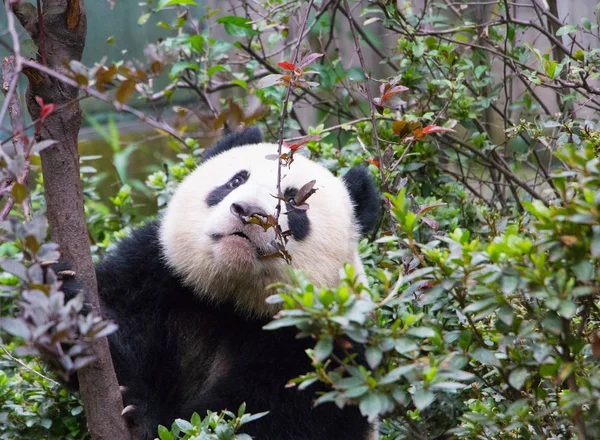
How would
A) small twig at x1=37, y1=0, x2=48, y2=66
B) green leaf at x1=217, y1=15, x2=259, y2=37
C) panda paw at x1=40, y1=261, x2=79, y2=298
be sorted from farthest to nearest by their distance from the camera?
green leaf at x1=217, y1=15, x2=259, y2=37, panda paw at x1=40, y1=261, x2=79, y2=298, small twig at x1=37, y1=0, x2=48, y2=66

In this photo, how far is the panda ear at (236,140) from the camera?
369 cm

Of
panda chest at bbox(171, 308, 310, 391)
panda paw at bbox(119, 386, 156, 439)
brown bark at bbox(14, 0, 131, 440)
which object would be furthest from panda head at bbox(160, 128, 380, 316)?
brown bark at bbox(14, 0, 131, 440)

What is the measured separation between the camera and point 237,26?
4.39m

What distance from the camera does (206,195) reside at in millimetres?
3369

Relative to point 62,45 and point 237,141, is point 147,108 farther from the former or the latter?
point 62,45

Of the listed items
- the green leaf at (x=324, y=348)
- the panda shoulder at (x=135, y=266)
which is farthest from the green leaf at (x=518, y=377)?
the panda shoulder at (x=135, y=266)

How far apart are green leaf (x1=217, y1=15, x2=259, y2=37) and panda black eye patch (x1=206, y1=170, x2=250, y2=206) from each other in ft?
4.17

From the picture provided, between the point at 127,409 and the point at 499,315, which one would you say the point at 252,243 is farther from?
the point at 499,315

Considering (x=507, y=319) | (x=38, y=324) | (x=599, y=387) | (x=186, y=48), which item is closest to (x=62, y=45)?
(x=38, y=324)

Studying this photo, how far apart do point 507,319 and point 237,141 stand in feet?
7.19

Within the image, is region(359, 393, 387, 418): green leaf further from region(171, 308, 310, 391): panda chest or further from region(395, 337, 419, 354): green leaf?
region(171, 308, 310, 391): panda chest

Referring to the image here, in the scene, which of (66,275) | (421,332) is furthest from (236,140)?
(421,332)

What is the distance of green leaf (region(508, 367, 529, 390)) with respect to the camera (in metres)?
1.84

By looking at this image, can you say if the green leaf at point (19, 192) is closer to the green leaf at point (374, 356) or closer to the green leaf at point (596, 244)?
the green leaf at point (374, 356)
